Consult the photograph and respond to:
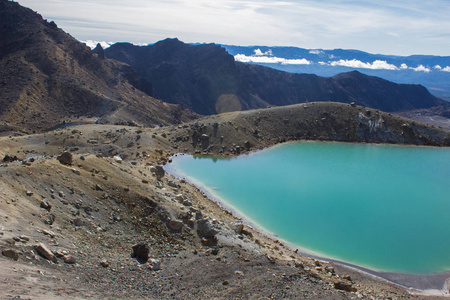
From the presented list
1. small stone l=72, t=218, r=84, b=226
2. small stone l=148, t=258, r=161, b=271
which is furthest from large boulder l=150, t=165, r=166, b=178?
small stone l=148, t=258, r=161, b=271

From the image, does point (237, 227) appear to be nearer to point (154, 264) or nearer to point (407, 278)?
point (154, 264)

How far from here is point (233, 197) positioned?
39.2m

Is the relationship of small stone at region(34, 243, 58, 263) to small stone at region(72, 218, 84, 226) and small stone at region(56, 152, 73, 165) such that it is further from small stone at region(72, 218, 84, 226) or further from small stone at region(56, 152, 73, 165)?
small stone at region(56, 152, 73, 165)

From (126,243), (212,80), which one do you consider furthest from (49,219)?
(212,80)

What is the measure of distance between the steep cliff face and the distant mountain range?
98.4 feet

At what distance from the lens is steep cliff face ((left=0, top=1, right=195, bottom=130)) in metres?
77.1

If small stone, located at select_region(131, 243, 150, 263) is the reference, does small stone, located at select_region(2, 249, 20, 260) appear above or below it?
above

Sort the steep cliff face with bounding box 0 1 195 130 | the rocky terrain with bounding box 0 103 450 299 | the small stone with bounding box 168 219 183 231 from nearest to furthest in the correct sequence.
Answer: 1. the rocky terrain with bounding box 0 103 450 299
2. the small stone with bounding box 168 219 183 231
3. the steep cliff face with bounding box 0 1 195 130

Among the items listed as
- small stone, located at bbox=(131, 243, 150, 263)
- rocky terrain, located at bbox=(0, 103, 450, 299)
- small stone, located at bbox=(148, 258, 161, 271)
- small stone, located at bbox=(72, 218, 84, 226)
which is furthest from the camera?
small stone, located at bbox=(72, 218, 84, 226)

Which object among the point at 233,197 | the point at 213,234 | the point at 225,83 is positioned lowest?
the point at 233,197

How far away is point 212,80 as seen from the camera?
530ft

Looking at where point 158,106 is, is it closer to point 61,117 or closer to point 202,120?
point 61,117

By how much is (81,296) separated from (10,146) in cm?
3969

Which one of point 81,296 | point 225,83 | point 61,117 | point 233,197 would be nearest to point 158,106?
point 61,117
